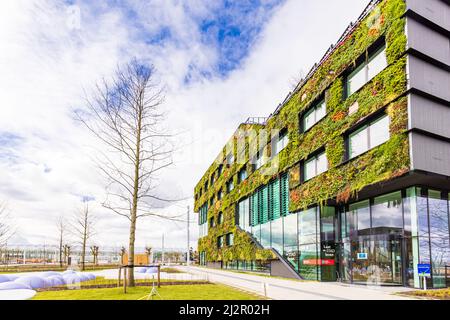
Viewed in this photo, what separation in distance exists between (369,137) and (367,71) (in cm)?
333

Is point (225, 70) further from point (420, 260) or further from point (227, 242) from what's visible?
point (227, 242)

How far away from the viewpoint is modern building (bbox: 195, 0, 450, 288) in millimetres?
17078

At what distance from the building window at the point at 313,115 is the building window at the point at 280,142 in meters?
2.55

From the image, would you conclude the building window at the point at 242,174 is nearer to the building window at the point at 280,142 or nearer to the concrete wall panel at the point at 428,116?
the building window at the point at 280,142

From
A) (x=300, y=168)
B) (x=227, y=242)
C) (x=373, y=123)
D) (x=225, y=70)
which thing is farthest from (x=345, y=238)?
(x=227, y=242)

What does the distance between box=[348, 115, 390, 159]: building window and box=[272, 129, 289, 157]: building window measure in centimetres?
814

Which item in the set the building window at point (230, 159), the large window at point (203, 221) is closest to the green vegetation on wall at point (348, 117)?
the building window at point (230, 159)

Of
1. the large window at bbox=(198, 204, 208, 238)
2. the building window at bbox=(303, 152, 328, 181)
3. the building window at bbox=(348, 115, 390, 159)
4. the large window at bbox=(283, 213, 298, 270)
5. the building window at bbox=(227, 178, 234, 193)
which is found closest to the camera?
the building window at bbox=(348, 115, 390, 159)

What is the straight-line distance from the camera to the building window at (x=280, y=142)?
1140 inches

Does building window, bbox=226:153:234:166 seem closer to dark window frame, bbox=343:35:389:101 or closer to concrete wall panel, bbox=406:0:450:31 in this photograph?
dark window frame, bbox=343:35:389:101

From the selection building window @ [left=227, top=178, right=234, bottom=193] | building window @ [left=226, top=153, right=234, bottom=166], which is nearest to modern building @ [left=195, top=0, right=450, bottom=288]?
building window @ [left=227, top=178, right=234, bottom=193]

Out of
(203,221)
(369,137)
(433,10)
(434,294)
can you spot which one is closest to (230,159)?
(203,221)
